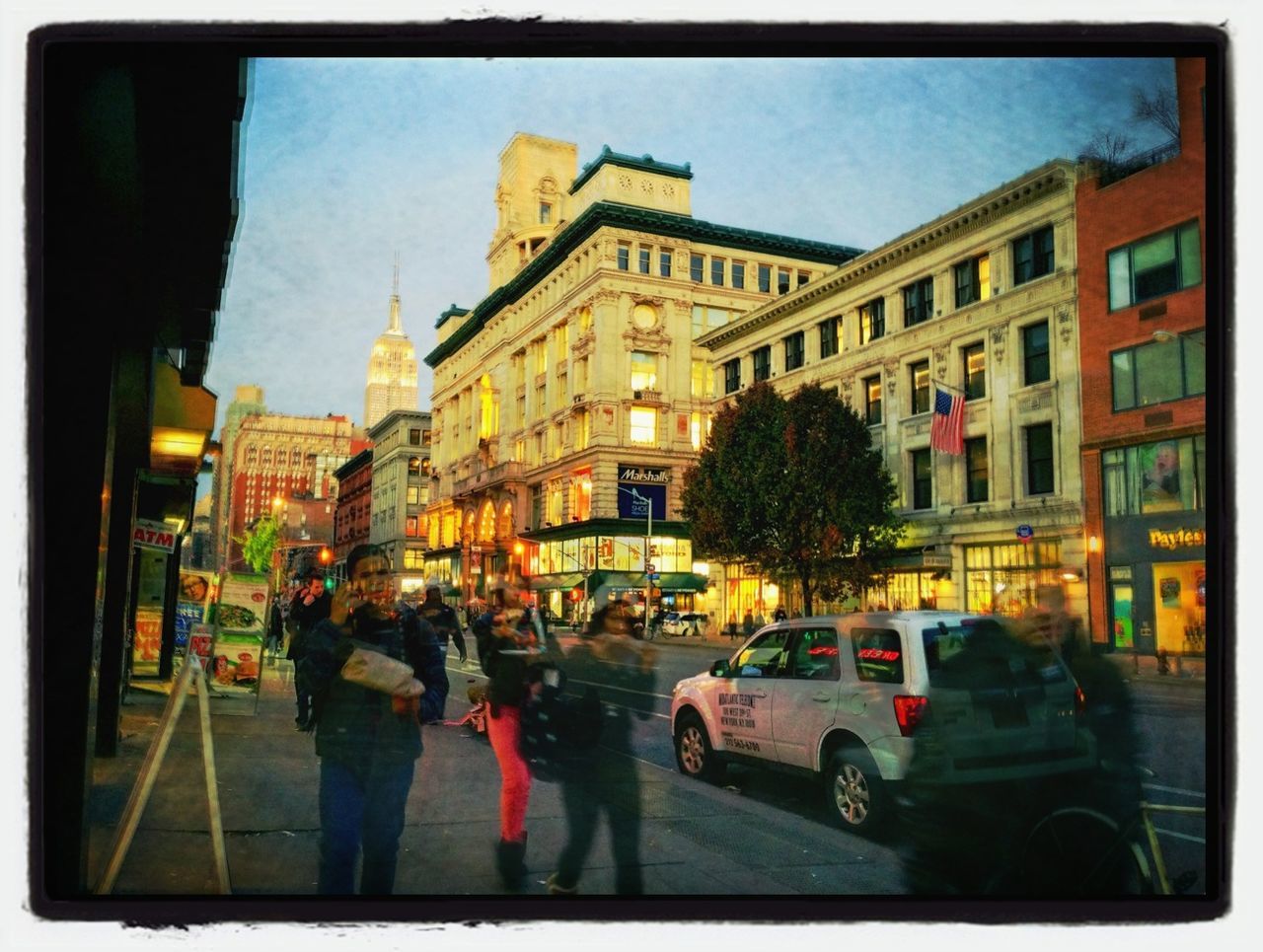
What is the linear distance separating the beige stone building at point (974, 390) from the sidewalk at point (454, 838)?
9.34 metres

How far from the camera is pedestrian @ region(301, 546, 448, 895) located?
13.1 feet

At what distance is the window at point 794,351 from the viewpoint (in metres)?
33.5

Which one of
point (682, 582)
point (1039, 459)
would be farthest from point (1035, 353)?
point (682, 582)

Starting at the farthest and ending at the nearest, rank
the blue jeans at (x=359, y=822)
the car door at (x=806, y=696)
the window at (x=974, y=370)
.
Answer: the window at (x=974, y=370), the car door at (x=806, y=696), the blue jeans at (x=359, y=822)

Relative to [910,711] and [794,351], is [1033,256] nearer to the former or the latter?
[794,351]

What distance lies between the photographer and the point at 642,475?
44375 mm

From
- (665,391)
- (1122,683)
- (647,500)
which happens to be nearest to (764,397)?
(665,391)

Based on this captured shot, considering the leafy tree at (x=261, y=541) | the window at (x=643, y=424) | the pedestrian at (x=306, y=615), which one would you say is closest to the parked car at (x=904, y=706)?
the pedestrian at (x=306, y=615)

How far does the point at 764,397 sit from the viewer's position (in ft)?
104

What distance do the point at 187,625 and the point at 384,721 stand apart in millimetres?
12310

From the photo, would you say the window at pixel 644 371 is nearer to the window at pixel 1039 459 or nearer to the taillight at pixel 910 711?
the window at pixel 1039 459

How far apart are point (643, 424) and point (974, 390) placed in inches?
851

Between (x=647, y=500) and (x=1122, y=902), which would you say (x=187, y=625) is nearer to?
(x=1122, y=902)

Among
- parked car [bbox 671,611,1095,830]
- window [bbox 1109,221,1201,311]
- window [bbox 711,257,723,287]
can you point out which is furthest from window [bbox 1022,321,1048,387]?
window [bbox 711,257,723,287]
